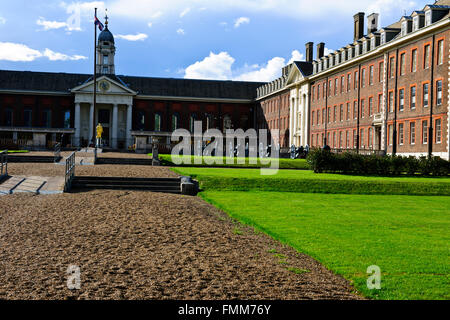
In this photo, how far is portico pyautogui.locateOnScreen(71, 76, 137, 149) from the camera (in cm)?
7306

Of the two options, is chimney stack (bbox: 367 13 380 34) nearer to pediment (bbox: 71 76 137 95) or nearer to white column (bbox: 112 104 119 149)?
pediment (bbox: 71 76 137 95)

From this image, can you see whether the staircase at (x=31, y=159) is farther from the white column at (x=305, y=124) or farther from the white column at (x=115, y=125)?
the white column at (x=115, y=125)

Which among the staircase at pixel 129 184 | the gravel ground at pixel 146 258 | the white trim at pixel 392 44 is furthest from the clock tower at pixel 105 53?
the gravel ground at pixel 146 258

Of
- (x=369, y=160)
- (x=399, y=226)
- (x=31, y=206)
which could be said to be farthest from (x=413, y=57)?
(x=31, y=206)

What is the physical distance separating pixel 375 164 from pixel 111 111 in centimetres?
5380

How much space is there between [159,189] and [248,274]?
42.4 feet

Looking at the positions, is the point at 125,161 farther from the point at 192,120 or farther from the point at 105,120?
the point at 105,120

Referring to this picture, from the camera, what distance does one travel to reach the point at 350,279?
7.28 meters

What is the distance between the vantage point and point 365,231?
11.4 meters

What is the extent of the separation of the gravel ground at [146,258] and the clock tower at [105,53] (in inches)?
2645

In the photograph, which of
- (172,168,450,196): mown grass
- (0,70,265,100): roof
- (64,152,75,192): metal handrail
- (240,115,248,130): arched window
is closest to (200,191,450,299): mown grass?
(172,168,450,196): mown grass

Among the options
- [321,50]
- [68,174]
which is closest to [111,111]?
[321,50]

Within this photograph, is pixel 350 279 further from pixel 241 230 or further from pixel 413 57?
pixel 413 57

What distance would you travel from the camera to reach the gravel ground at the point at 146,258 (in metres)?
6.47
